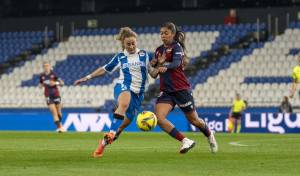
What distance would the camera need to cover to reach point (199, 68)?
33344 millimetres

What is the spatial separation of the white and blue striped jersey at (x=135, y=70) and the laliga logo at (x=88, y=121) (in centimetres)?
1607

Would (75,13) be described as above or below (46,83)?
above

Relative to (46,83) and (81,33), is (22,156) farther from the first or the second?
(81,33)

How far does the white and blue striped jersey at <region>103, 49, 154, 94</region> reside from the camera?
10.4 metres

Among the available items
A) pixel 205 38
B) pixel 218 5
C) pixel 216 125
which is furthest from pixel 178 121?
pixel 218 5

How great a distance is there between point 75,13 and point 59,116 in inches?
755

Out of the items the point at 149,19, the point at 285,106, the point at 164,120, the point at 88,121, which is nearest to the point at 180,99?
the point at 164,120

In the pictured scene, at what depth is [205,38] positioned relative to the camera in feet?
114

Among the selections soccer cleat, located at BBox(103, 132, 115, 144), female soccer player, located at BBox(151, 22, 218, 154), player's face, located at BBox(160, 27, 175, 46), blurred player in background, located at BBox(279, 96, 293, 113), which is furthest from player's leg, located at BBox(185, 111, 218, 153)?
blurred player in background, located at BBox(279, 96, 293, 113)

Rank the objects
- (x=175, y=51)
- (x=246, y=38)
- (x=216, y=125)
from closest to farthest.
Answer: (x=175, y=51) < (x=216, y=125) < (x=246, y=38)

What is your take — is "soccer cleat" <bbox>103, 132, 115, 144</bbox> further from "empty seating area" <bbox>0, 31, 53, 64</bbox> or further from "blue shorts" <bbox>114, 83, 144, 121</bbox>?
"empty seating area" <bbox>0, 31, 53, 64</bbox>

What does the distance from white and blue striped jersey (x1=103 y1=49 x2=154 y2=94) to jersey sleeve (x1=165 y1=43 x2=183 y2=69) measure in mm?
508

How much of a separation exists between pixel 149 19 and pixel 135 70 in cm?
2834

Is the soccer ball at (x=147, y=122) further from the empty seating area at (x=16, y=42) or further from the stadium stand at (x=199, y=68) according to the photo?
the empty seating area at (x=16, y=42)
